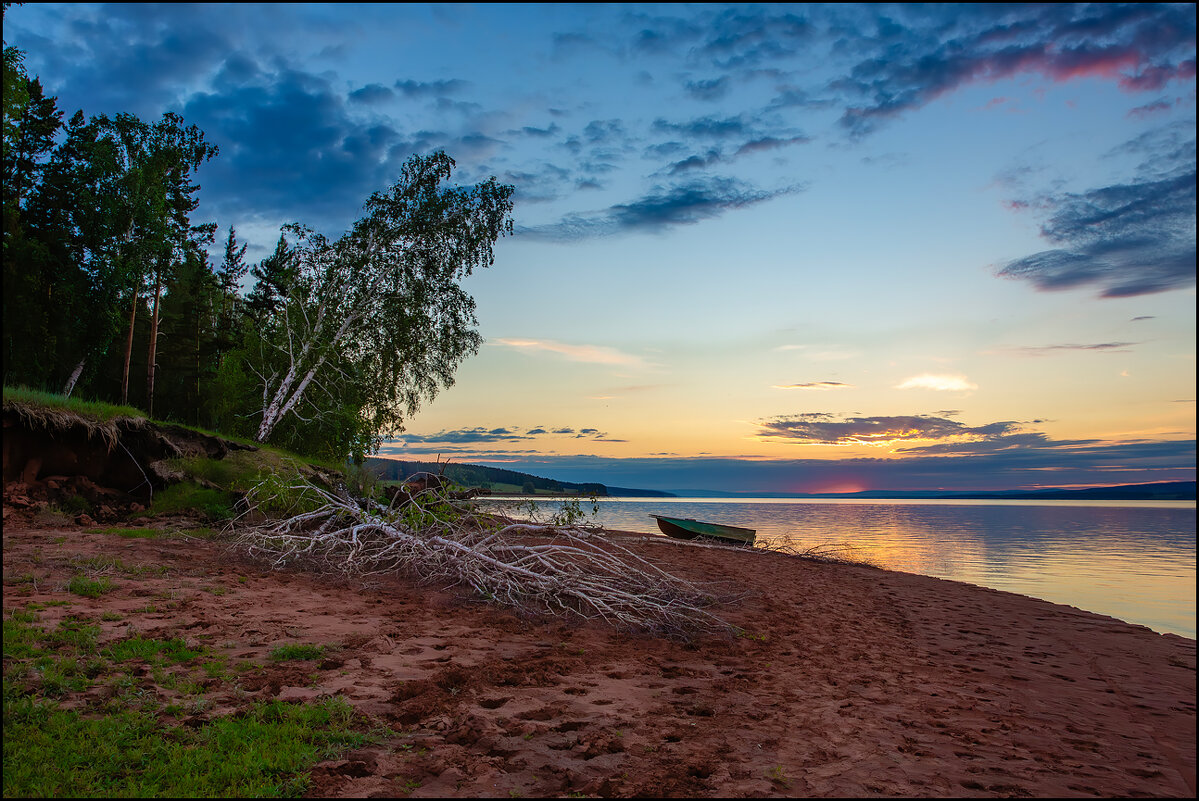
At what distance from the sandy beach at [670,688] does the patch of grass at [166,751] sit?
0.24 m

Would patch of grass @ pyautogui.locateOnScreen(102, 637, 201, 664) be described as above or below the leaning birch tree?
below

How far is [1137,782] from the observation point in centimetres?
437

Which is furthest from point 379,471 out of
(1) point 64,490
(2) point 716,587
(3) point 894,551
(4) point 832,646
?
(3) point 894,551

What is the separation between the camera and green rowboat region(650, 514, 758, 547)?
69.9ft

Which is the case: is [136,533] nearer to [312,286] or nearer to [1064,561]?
[312,286]

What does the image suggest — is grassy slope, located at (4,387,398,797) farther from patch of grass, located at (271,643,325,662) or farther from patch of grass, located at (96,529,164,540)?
patch of grass, located at (96,529,164,540)

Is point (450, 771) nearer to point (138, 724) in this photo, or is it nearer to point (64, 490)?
point (138, 724)

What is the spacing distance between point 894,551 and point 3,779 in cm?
2457

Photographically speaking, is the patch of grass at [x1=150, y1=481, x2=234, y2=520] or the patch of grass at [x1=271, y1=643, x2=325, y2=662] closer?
the patch of grass at [x1=271, y1=643, x2=325, y2=662]

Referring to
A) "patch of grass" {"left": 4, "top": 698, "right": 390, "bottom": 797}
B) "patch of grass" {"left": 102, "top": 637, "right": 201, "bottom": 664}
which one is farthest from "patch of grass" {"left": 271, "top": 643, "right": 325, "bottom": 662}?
"patch of grass" {"left": 4, "top": 698, "right": 390, "bottom": 797}

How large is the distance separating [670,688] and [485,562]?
4440 millimetres

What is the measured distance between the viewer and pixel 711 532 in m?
21.6

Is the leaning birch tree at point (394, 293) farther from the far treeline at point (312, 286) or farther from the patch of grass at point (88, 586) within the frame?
the patch of grass at point (88, 586)

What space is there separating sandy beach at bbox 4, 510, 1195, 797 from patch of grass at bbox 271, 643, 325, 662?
0.15 meters
